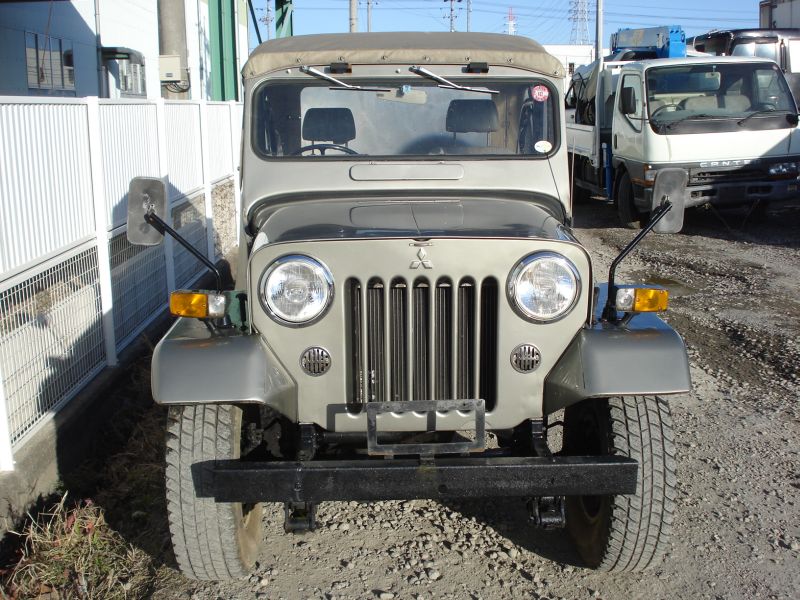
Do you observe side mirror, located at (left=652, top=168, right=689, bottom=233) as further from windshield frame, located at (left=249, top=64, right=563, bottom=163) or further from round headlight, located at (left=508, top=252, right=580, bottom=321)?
round headlight, located at (left=508, top=252, right=580, bottom=321)

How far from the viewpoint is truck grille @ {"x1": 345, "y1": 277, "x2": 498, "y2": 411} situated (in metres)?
3.11

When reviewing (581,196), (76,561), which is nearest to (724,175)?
(581,196)

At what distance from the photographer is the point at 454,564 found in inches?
144

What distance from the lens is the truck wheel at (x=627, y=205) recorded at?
12.5 m

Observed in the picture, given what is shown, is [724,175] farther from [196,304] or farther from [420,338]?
[196,304]

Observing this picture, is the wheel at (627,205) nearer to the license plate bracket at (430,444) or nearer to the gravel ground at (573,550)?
the gravel ground at (573,550)

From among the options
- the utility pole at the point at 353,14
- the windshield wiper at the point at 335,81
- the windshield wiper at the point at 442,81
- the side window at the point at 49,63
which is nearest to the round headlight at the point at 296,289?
the windshield wiper at the point at 335,81

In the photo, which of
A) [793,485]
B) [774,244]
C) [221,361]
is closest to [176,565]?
[221,361]

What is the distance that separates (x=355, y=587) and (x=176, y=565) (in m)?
0.77

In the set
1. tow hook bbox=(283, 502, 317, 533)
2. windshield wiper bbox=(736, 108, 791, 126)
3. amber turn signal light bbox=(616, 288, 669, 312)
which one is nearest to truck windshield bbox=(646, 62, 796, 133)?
windshield wiper bbox=(736, 108, 791, 126)

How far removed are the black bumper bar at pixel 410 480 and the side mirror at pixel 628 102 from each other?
975 centimetres

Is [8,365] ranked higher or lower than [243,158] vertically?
lower

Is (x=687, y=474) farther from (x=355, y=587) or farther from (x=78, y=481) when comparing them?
(x=78, y=481)

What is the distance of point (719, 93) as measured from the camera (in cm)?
1177
